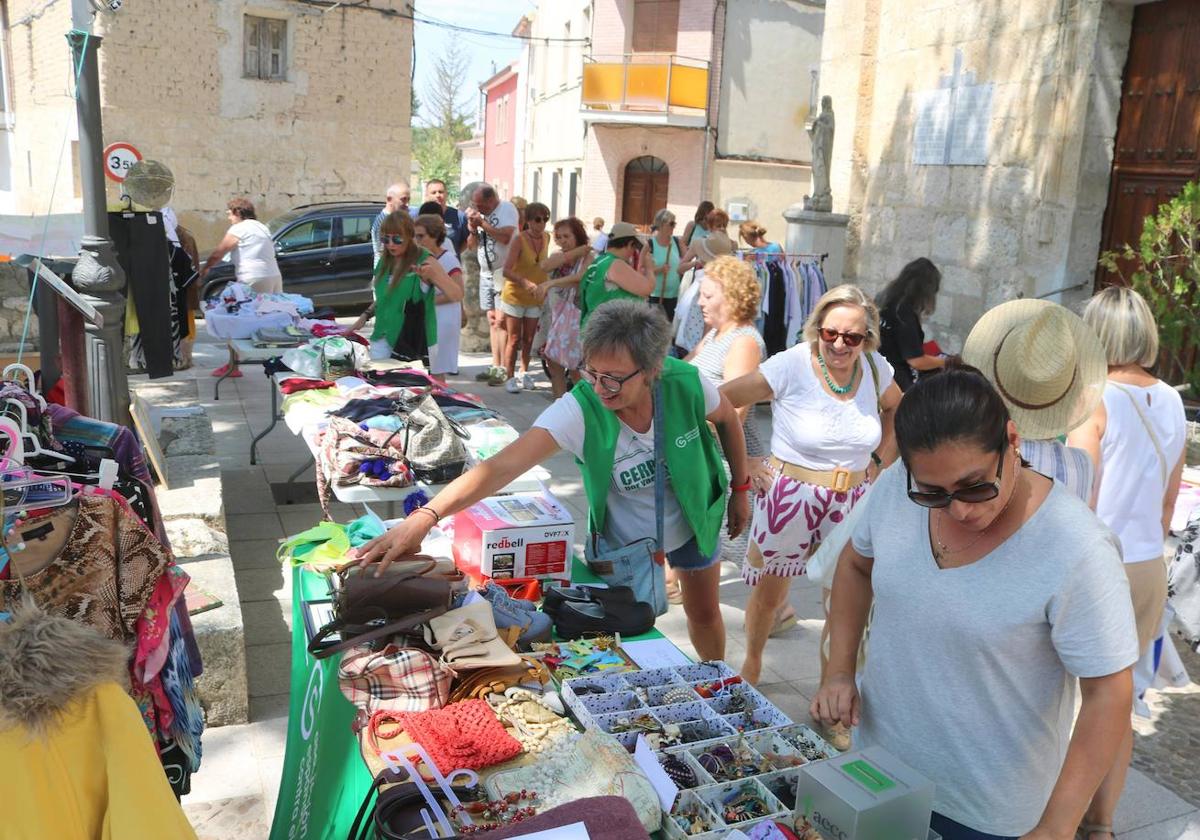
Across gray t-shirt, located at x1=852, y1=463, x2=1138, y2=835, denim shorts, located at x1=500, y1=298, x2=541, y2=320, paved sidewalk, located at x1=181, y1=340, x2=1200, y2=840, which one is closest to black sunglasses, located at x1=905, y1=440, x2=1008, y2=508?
gray t-shirt, located at x1=852, y1=463, x2=1138, y2=835

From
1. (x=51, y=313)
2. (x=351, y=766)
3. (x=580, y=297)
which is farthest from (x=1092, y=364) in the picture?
(x=580, y=297)

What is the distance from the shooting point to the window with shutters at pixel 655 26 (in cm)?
2512

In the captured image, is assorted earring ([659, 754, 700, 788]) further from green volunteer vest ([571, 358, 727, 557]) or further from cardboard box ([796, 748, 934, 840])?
green volunteer vest ([571, 358, 727, 557])

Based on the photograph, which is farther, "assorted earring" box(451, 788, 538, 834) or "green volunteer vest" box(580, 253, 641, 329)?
"green volunteer vest" box(580, 253, 641, 329)

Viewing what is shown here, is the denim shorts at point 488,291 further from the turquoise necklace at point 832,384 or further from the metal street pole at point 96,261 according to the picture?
the turquoise necklace at point 832,384

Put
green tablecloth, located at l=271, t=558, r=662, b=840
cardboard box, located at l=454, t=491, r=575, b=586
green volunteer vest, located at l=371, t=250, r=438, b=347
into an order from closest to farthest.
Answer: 1. green tablecloth, located at l=271, t=558, r=662, b=840
2. cardboard box, located at l=454, t=491, r=575, b=586
3. green volunteer vest, located at l=371, t=250, r=438, b=347

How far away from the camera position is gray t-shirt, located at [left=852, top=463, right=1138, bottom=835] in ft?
6.07

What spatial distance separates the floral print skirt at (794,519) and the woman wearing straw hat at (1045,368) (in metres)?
1.23

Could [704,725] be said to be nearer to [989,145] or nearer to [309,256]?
[989,145]

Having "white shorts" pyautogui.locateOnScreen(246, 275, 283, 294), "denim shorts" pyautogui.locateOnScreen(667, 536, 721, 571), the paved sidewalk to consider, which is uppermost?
"white shorts" pyautogui.locateOnScreen(246, 275, 283, 294)

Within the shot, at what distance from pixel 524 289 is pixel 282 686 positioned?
6060 millimetres

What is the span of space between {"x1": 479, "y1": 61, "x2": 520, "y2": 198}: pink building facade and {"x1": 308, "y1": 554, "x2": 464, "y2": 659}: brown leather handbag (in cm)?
3352

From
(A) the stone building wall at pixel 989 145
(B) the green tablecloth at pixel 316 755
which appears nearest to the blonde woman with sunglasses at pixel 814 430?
(B) the green tablecloth at pixel 316 755

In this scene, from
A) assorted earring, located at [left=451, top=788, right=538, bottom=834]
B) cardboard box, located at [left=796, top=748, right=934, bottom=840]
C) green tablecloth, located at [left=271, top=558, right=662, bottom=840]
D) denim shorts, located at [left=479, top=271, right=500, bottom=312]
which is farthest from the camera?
denim shorts, located at [left=479, top=271, right=500, bottom=312]
